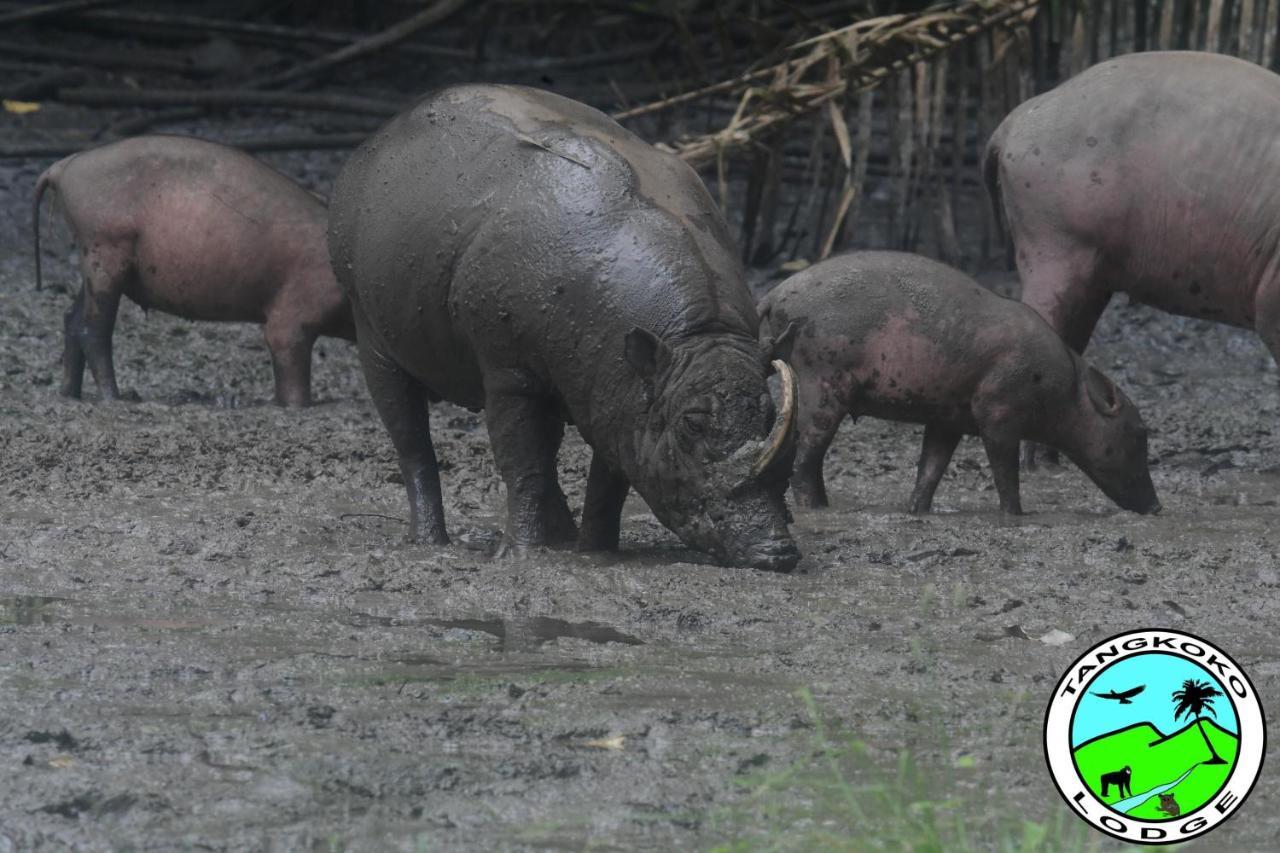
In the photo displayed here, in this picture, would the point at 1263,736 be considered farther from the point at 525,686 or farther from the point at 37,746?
the point at 37,746

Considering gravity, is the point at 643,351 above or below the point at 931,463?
above

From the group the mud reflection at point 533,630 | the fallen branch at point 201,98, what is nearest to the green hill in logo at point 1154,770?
the mud reflection at point 533,630

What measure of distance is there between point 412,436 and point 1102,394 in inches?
99.6

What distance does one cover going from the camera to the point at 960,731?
386 centimetres

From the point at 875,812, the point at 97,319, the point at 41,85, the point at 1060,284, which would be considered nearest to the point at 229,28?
the point at 41,85

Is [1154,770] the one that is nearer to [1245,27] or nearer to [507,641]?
[507,641]

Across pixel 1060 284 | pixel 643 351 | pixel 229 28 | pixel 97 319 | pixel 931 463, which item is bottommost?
pixel 229 28

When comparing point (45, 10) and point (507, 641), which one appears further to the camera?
point (45, 10)

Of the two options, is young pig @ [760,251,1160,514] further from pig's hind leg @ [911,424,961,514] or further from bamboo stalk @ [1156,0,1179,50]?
bamboo stalk @ [1156,0,1179,50]

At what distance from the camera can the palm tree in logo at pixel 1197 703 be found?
10.3 ft

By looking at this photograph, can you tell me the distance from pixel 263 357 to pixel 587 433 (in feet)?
16.0

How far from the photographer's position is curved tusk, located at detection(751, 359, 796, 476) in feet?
16.7

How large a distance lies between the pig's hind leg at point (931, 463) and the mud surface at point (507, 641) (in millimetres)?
81

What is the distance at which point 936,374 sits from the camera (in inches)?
278
